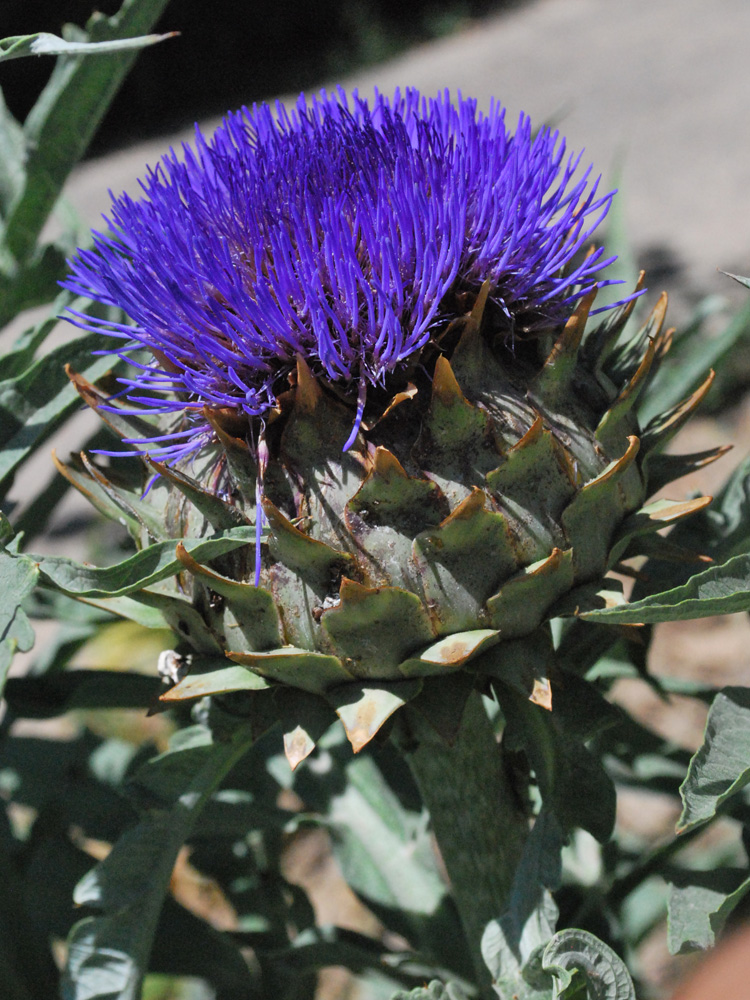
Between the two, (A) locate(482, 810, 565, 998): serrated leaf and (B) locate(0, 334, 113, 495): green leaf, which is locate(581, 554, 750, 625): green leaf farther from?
(B) locate(0, 334, 113, 495): green leaf

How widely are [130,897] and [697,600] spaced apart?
56 centimetres

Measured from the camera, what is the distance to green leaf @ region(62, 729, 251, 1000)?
0.94m

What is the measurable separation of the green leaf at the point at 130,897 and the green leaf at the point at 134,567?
21 cm

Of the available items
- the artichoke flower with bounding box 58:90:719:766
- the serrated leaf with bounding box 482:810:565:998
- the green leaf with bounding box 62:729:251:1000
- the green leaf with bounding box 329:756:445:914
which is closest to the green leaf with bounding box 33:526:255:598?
the artichoke flower with bounding box 58:90:719:766

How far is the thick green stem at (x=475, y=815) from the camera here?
0.99 metres

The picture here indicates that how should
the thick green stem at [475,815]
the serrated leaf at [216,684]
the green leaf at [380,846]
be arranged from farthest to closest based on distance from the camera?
the green leaf at [380,846]
the thick green stem at [475,815]
the serrated leaf at [216,684]

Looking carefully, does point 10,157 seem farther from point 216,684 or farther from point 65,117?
point 216,684

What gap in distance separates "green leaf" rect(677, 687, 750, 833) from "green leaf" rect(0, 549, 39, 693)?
0.47m

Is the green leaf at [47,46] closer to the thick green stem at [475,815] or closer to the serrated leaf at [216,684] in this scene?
the serrated leaf at [216,684]

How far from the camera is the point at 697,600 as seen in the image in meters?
0.73

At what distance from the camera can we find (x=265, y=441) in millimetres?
854

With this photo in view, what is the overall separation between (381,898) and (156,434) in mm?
595

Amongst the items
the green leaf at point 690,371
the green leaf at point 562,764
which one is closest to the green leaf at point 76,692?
the green leaf at point 562,764

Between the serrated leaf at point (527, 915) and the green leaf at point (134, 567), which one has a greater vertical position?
the green leaf at point (134, 567)
